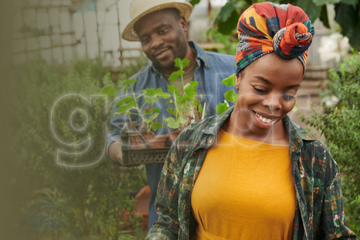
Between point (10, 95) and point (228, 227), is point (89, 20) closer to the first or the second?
point (10, 95)

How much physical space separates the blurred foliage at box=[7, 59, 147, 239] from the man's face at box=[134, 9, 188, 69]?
105 cm

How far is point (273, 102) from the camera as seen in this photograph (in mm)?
967

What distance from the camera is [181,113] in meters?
1.65

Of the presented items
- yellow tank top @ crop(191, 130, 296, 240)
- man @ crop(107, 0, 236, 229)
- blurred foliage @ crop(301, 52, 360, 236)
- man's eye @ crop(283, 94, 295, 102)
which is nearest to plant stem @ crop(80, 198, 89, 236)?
man @ crop(107, 0, 236, 229)

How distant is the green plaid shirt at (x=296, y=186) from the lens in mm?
978

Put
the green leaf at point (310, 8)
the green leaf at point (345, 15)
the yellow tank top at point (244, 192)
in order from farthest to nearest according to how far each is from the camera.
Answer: the green leaf at point (345, 15), the green leaf at point (310, 8), the yellow tank top at point (244, 192)

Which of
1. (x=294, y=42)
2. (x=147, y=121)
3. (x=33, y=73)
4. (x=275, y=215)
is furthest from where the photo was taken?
(x=33, y=73)

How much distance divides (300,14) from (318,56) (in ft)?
21.9

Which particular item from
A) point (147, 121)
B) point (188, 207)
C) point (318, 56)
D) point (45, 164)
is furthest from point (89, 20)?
point (318, 56)

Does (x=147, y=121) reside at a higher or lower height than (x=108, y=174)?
higher

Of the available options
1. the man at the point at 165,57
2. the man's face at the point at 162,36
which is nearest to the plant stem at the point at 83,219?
the man at the point at 165,57

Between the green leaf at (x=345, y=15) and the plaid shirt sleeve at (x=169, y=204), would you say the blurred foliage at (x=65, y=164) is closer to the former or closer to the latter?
the plaid shirt sleeve at (x=169, y=204)

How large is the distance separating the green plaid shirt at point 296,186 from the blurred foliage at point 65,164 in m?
1.68

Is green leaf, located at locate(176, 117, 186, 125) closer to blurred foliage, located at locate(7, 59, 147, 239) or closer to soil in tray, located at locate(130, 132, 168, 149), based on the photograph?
soil in tray, located at locate(130, 132, 168, 149)
